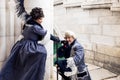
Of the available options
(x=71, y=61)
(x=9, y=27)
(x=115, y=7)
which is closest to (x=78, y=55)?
(x=71, y=61)

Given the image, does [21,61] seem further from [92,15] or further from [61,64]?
[92,15]

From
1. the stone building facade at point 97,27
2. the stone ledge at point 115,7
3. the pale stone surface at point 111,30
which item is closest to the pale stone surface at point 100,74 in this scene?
the stone building facade at point 97,27

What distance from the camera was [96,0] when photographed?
5.74m

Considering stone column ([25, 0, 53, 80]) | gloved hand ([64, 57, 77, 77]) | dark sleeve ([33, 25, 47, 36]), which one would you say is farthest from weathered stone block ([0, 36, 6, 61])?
gloved hand ([64, 57, 77, 77])

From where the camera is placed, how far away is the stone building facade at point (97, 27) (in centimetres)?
525

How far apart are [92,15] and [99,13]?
0.92ft

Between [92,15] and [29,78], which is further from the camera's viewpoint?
[92,15]

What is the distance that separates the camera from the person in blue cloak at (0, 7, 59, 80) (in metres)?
3.20

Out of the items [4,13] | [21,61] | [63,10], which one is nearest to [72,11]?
[63,10]

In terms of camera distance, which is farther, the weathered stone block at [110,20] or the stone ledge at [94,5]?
the stone ledge at [94,5]

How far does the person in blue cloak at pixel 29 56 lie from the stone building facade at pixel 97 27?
2271mm

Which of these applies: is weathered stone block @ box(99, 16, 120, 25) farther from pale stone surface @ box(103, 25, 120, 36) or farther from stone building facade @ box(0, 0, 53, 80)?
stone building facade @ box(0, 0, 53, 80)

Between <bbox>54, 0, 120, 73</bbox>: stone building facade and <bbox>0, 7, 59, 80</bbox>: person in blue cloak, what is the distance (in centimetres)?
227

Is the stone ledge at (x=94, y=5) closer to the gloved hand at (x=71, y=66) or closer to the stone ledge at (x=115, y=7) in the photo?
the stone ledge at (x=115, y=7)
